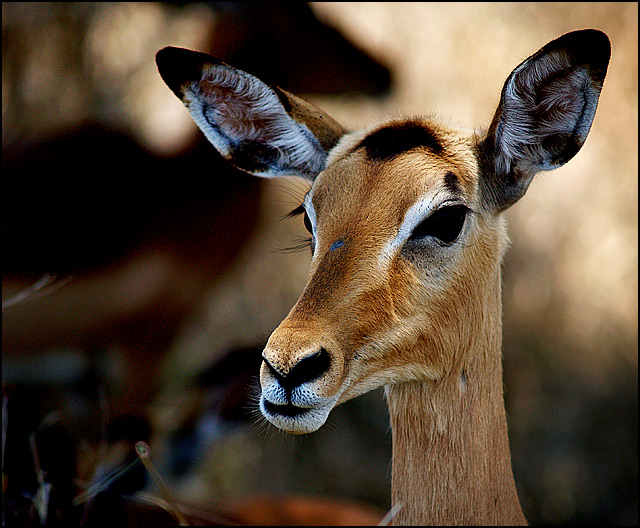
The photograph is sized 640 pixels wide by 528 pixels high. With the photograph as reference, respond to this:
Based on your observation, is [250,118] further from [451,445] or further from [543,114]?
[451,445]

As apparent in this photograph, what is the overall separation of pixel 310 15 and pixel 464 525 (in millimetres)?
3869

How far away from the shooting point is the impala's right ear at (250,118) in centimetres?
231

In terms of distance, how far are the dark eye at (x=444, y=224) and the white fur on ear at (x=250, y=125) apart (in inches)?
25.4

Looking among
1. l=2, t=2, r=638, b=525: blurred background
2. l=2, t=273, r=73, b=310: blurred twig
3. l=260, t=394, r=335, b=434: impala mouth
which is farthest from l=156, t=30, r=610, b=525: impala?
l=2, t=2, r=638, b=525: blurred background

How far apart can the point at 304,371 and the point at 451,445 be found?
870mm

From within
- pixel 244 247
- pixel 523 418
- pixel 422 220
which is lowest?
pixel 523 418

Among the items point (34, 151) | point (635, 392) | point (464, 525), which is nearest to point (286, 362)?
point (464, 525)

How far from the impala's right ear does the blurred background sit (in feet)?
8.19

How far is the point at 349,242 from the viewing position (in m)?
2.07

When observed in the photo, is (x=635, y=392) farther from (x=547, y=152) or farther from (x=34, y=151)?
(x=34, y=151)

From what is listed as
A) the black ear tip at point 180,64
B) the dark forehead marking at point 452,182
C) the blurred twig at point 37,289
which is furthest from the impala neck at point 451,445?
the blurred twig at point 37,289

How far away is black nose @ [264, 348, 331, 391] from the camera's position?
5.70 feet

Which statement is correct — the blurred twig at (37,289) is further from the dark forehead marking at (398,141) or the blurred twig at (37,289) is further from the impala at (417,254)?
the dark forehead marking at (398,141)

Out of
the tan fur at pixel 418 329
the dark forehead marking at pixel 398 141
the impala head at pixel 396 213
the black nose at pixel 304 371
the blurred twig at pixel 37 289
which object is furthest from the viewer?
the blurred twig at pixel 37 289
